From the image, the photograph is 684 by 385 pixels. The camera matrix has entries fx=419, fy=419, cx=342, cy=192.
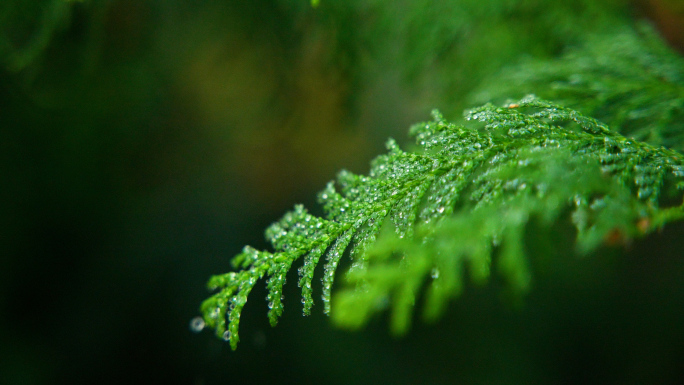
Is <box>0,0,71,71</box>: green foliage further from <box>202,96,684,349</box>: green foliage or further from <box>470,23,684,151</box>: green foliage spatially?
<box>470,23,684,151</box>: green foliage

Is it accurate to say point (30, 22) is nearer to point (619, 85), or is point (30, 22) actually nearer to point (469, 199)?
point (469, 199)

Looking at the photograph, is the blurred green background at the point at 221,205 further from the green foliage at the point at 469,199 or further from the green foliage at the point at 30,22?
the green foliage at the point at 469,199

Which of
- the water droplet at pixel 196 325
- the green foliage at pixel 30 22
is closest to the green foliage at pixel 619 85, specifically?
the green foliage at pixel 30 22

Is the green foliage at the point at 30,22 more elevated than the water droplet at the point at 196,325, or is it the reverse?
the green foliage at the point at 30,22

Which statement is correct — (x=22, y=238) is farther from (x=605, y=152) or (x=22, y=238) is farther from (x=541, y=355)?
(x=541, y=355)

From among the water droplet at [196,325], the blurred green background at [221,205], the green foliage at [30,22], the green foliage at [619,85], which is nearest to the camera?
the green foliage at [619,85]

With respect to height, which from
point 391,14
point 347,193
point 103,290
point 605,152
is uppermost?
point 391,14

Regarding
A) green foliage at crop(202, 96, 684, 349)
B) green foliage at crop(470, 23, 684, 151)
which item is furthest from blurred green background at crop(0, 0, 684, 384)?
green foliage at crop(202, 96, 684, 349)

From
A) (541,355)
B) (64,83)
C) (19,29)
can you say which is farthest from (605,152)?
(541,355)
